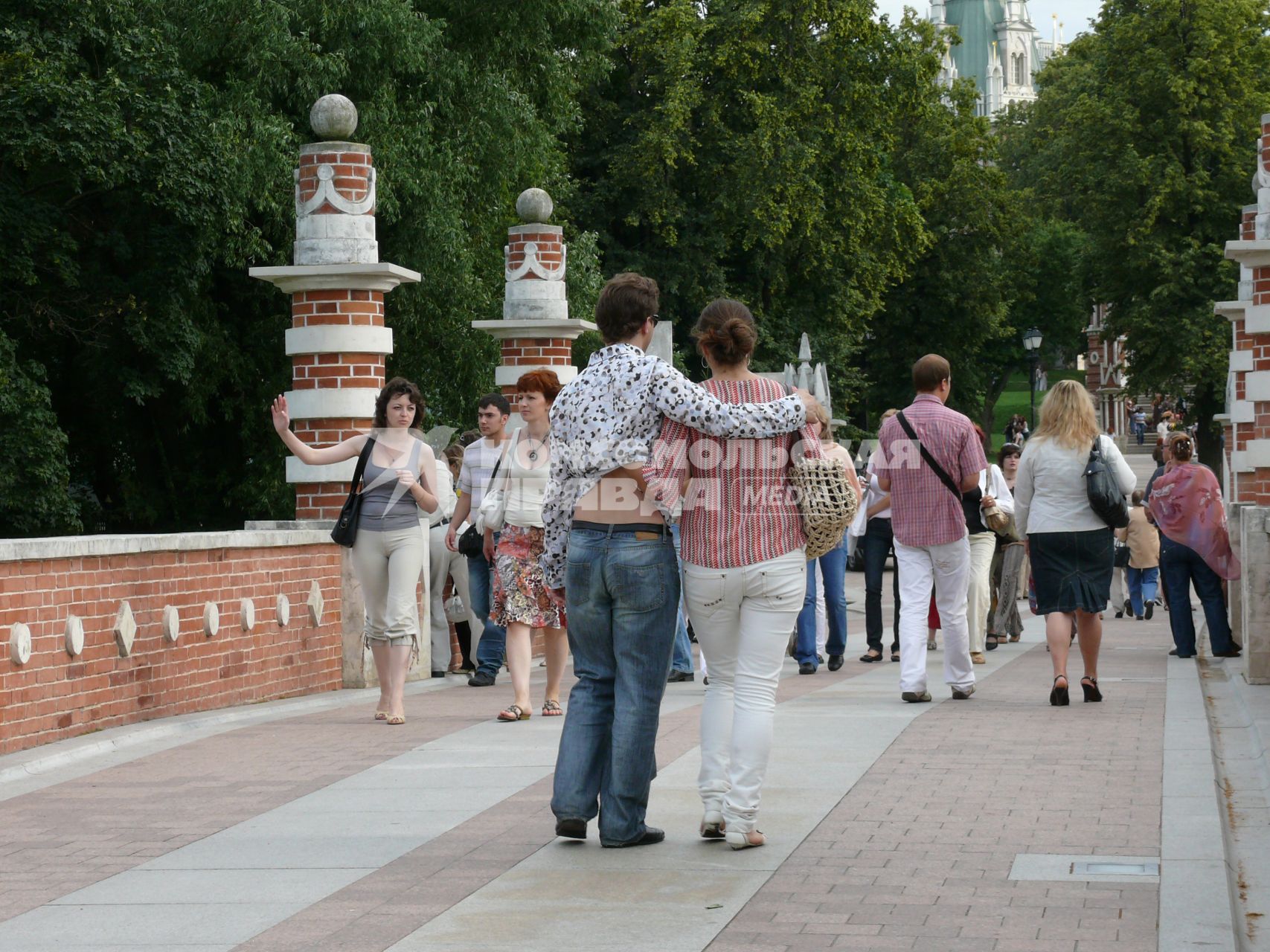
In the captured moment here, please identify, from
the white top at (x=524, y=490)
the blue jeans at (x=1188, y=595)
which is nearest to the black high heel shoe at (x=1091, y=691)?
the white top at (x=524, y=490)

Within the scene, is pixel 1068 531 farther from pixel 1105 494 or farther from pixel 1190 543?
pixel 1190 543

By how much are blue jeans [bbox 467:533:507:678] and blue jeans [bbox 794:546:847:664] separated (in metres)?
2.03

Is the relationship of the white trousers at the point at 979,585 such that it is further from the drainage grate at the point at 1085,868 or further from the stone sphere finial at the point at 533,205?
the drainage grate at the point at 1085,868

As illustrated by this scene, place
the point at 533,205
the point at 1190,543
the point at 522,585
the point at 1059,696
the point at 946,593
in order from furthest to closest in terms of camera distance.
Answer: the point at 533,205 < the point at 1190,543 < the point at 946,593 < the point at 1059,696 < the point at 522,585

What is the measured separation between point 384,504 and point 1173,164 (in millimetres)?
43410

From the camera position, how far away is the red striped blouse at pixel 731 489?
20.3 ft

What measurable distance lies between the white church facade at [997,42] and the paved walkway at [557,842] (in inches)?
6990

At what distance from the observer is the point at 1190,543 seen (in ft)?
46.0

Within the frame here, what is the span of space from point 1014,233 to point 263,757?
49245 millimetres

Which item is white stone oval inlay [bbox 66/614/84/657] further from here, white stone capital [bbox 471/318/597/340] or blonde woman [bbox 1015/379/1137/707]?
white stone capital [bbox 471/318/597/340]

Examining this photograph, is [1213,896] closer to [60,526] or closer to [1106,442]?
[1106,442]

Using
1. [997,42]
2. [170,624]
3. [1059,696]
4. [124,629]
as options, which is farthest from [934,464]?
[997,42]

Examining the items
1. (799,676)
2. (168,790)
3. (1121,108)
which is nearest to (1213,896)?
(168,790)

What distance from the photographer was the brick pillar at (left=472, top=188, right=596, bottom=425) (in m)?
18.1
